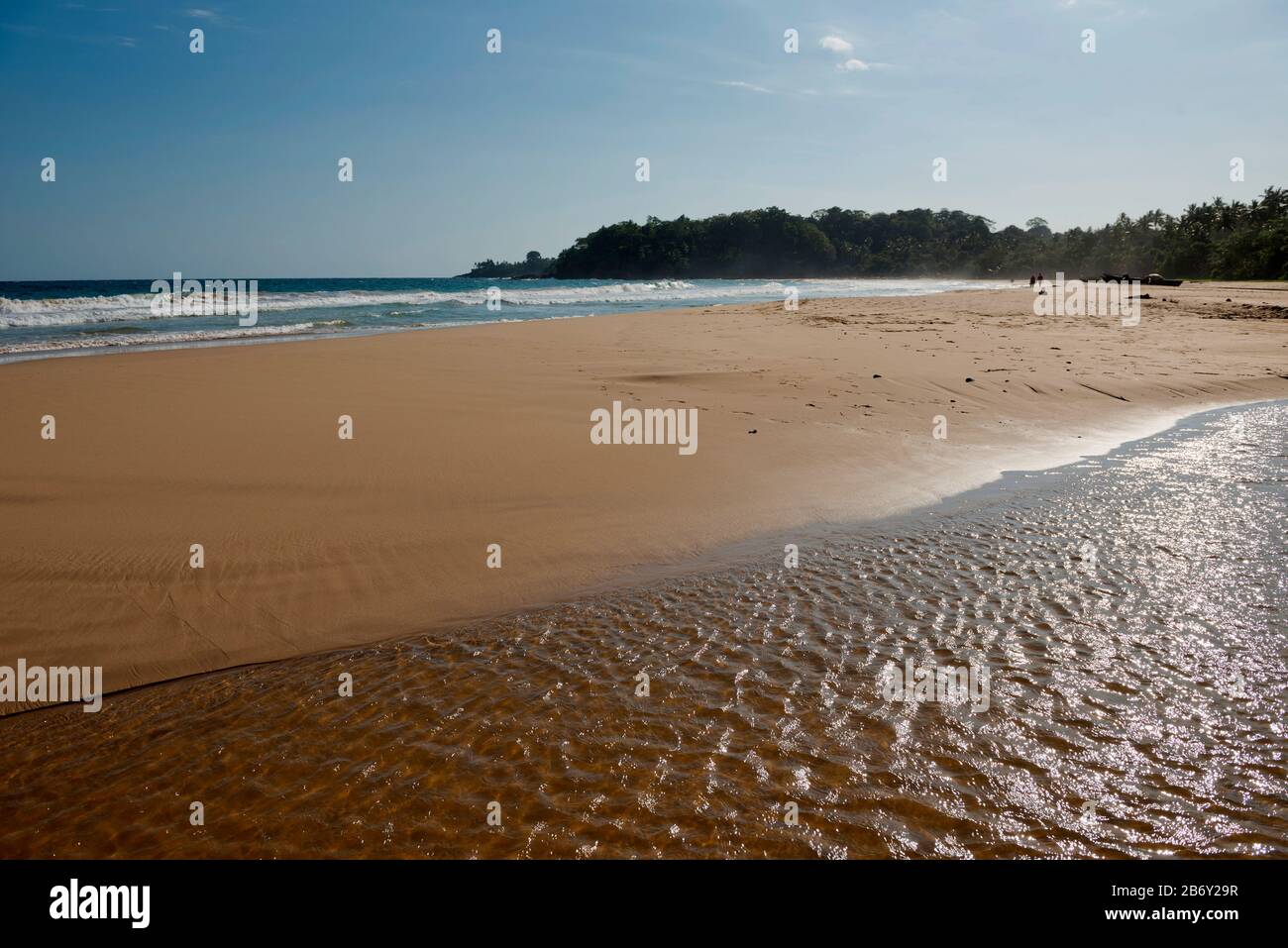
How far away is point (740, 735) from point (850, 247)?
412ft

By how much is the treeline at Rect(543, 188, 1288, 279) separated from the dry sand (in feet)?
197

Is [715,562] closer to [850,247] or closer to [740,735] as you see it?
[740,735]

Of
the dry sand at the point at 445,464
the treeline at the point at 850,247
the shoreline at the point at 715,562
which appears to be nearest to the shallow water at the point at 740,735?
the shoreline at the point at 715,562

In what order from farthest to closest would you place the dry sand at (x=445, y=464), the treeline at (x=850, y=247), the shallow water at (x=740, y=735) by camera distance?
the treeline at (x=850, y=247), the dry sand at (x=445, y=464), the shallow water at (x=740, y=735)

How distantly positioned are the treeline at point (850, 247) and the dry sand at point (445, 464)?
197ft

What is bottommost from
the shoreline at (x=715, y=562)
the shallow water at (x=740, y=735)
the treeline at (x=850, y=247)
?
the shallow water at (x=740, y=735)

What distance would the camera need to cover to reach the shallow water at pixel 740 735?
2.08 m

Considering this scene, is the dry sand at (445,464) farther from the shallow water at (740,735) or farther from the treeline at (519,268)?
the treeline at (519,268)

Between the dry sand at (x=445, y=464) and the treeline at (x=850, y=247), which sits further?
the treeline at (x=850, y=247)

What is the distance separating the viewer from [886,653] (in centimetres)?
307

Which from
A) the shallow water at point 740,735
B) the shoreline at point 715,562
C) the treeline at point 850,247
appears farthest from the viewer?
the treeline at point 850,247

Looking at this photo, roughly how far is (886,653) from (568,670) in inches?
52.8

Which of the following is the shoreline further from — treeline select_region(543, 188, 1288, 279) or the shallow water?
treeline select_region(543, 188, 1288, 279)

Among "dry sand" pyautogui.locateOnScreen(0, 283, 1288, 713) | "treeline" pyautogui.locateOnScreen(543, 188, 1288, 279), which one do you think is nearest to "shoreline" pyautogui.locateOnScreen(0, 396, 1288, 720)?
"dry sand" pyautogui.locateOnScreen(0, 283, 1288, 713)
